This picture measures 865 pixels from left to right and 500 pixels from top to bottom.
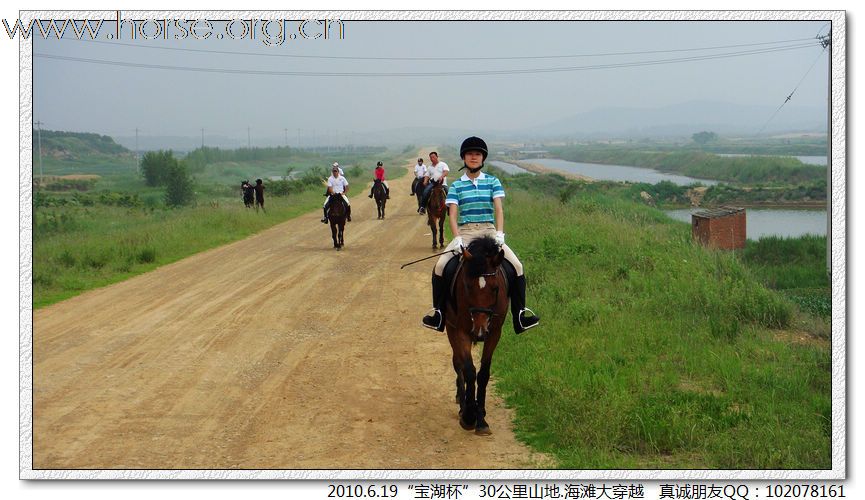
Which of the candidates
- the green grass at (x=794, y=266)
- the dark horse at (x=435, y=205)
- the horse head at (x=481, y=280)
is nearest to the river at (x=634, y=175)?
the green grass at (x=794, y=266)

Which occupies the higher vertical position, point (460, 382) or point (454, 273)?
point (454, 273)

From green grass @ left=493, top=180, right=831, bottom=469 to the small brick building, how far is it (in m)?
7.18

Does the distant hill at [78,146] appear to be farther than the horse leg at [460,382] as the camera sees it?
Yes

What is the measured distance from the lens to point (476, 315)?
22.4ft

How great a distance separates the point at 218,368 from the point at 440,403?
2.72 m

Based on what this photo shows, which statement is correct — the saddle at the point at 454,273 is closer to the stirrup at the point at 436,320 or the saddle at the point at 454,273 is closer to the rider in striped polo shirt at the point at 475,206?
the rider in striped polo shirt at the point at 475,206

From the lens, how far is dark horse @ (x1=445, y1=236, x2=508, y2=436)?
678 centimetres

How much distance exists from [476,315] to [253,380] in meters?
3.06

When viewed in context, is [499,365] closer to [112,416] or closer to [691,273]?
[112,416]

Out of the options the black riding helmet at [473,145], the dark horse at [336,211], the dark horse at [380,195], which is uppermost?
the dark horse at [380,195]

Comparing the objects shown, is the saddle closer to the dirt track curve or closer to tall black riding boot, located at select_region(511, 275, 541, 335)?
tall black riding boot, located at select_region(511, 275, 541, 335)

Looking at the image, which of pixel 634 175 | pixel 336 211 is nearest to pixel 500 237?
pixel 336 211

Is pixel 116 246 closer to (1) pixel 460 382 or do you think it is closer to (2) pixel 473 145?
(1) pixel 460 382

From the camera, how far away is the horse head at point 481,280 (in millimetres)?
6758
